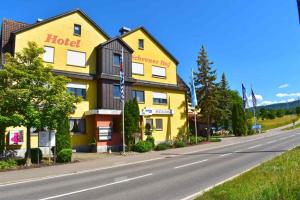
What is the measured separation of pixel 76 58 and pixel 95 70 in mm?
2184

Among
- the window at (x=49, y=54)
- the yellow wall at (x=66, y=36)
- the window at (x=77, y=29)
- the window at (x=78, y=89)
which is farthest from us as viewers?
the window at (x=77, y=29)

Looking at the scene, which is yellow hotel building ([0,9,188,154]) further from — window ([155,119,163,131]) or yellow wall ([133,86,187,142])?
yellow wall ([133,86,187,142])

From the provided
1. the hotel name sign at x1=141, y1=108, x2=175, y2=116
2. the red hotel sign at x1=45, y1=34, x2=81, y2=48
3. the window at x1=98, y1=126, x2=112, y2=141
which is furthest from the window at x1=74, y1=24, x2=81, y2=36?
the hotel name sign at x1=141, y1=108, x2=175, y2=116

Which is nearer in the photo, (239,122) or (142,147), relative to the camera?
(142,147)

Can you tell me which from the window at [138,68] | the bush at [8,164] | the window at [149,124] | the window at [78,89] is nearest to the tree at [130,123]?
the window at [78,89]

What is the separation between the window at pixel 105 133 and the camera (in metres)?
29.5

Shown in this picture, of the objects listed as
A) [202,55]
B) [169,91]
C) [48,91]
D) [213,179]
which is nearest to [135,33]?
[169,91]

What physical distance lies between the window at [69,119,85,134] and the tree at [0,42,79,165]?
310 inches

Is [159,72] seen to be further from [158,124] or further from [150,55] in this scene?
[158,124]

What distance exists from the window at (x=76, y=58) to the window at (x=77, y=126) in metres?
5.10

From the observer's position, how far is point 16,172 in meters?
17.6

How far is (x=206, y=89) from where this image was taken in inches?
1793

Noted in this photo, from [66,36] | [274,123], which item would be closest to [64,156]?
[66,36]

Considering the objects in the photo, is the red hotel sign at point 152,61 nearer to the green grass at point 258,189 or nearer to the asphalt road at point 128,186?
the asphalt road at point 128,186
